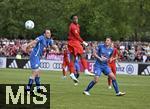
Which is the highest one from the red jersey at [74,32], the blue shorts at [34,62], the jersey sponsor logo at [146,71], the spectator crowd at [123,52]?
the red jersey at [74,32]

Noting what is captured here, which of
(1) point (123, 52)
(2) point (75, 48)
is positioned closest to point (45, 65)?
(1) point (123, 52)

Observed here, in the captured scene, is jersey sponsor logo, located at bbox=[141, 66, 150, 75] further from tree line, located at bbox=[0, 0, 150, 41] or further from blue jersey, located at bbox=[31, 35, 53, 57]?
tree line, located at bbox=[0, 0, 150, 41]

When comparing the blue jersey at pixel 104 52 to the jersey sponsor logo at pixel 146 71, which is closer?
the blue jersey at pixel 104 52

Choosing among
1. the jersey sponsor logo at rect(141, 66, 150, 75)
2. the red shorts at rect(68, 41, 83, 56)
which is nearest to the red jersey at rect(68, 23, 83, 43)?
the red shorts at rect(68, 41, 83, 56)

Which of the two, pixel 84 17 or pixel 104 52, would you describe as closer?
pixel 104 52

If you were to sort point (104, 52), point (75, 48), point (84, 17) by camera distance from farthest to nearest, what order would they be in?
point (84, 17)
point (75, 48)
point (104, 52)

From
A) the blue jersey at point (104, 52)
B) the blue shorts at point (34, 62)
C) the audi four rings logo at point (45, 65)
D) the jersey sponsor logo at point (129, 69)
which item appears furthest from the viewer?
the audi four rings logo at point (45, 65)

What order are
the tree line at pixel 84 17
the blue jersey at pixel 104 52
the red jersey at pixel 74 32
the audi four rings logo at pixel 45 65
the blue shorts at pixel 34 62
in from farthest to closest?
1. the tree line at pixel 84 17
2. the audi four rings logo at pixel 45 65
3. the red jersey at pixel 74 32
4. the blue jersey at pixel 104 52
5. the blue shorts at pixel 34 62

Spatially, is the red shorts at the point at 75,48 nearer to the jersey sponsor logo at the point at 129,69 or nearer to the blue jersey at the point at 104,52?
the blue jersey at the point at 104,52

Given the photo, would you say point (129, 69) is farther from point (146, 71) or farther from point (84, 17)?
point (84, 17)

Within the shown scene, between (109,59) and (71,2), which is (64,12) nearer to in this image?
(71,2)

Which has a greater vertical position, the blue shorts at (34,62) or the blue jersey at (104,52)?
the blue jersey at (104,52)

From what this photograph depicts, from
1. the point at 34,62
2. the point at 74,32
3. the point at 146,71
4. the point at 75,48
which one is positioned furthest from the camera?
the point at 146,71

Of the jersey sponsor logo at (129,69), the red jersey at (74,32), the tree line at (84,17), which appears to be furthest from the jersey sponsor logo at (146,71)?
the tree line at (84,17)
